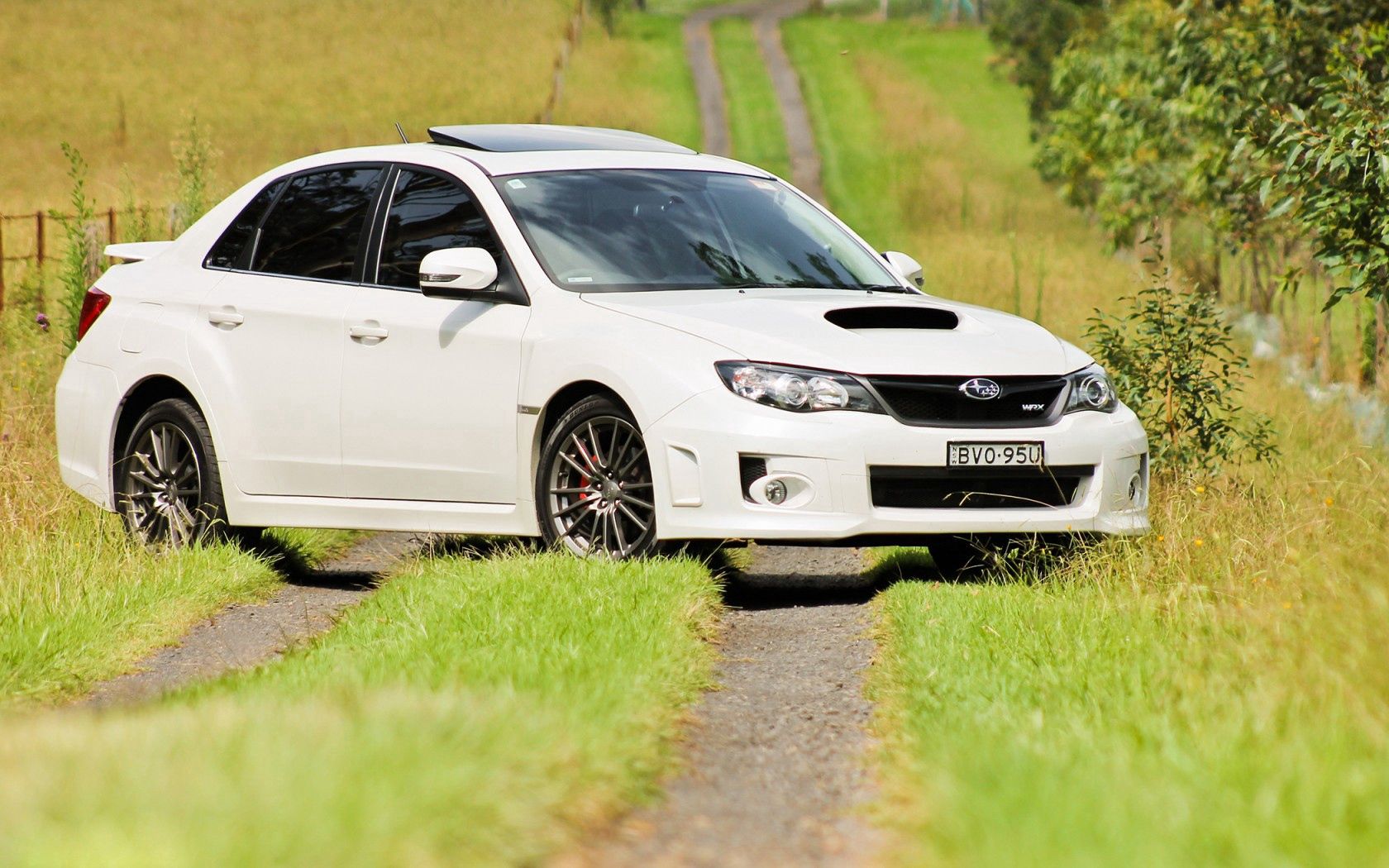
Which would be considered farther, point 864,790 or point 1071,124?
A: point 1071,124

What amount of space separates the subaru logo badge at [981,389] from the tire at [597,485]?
120 cm

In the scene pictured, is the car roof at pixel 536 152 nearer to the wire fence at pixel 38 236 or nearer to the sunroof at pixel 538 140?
the sunroof at pixel 538 140

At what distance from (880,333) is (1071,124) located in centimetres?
2459

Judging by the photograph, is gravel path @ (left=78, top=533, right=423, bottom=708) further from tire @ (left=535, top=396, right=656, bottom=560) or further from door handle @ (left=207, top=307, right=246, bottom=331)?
door handle @ (left=207, top=307, right=246, bottom=331)

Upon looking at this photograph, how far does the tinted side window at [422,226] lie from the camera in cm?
761

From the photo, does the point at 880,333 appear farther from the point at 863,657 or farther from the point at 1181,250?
the point at 1181,250

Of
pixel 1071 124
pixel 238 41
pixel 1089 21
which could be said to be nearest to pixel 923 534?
pixel 1071 124

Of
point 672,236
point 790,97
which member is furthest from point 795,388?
point 790,97

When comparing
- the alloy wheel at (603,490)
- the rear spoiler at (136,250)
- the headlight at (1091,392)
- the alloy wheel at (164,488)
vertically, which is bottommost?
the alloy wheel at (164,488)

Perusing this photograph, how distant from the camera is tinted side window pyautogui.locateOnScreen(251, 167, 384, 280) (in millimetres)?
7918

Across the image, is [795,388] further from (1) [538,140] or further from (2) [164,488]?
(2) [164,488]

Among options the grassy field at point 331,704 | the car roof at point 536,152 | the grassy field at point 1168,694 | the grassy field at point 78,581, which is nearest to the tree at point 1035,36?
the grassy field at point 1168,694

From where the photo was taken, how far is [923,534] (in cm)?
674

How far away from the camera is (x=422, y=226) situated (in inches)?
306
